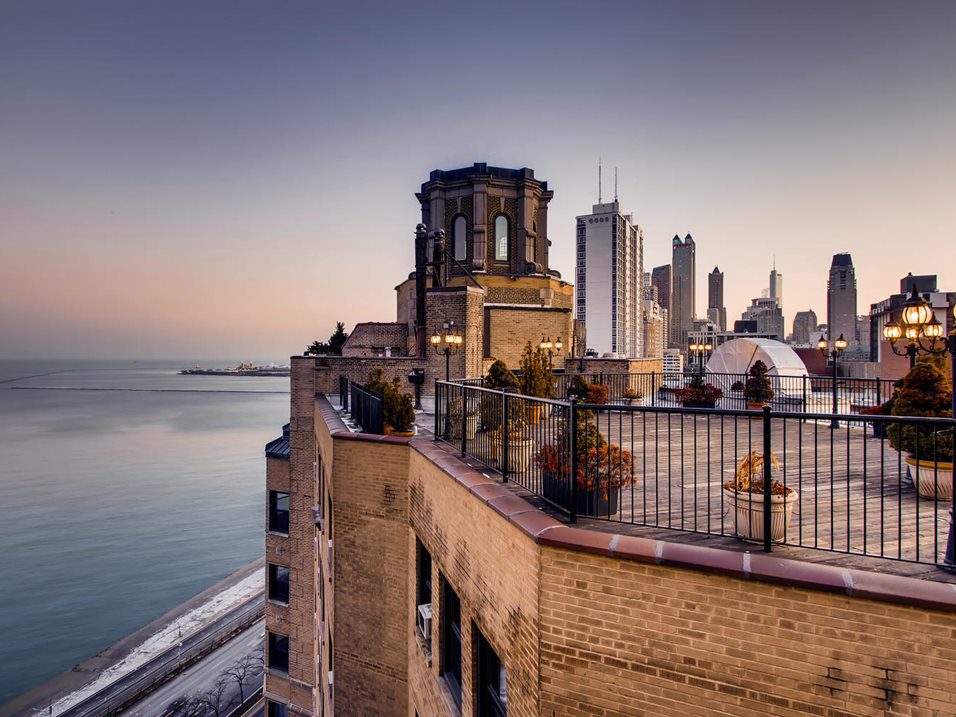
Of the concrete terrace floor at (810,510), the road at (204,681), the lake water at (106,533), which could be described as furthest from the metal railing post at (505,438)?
the lake water at (106,533)

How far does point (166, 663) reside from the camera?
26766mm

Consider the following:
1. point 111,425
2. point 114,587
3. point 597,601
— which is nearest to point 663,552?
point 597,601

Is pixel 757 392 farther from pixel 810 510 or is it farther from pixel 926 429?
pixel 810 510

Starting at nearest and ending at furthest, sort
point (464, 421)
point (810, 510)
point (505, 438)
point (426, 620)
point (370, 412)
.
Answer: point (810, 510) < point (505, 438) < point (464, 421) < point (426, 620) < point (370, 412)

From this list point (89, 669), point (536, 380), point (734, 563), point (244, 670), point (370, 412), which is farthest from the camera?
point (89, 669)

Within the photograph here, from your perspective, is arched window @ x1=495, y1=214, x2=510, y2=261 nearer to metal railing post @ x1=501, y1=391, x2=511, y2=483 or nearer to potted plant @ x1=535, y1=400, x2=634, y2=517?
metal railing post @ x1=501, y1=391, x2=511, y2=483

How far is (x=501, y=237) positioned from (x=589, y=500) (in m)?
31.0

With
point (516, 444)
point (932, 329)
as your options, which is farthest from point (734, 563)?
point (932, 329)

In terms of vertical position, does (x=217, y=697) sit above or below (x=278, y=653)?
below

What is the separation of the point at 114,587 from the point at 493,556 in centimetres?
4713

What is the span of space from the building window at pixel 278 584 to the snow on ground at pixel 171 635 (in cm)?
1454

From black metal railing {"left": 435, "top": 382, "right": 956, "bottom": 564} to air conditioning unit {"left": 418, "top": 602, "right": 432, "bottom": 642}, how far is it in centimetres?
227

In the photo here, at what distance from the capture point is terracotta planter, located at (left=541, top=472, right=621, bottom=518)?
14.5 ft

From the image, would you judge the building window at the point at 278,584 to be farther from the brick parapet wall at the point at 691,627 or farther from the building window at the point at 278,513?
the brick parapet wall at the point at 691,627
